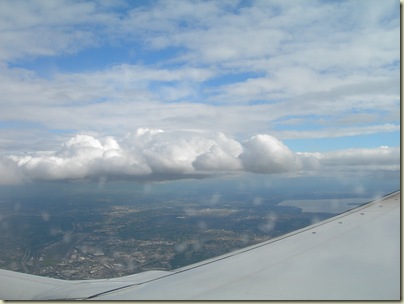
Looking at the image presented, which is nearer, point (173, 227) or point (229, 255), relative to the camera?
point (229, 255)

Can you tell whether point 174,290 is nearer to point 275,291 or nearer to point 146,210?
point 275,291

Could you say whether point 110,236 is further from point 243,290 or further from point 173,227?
point 243,290

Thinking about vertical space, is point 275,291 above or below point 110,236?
above

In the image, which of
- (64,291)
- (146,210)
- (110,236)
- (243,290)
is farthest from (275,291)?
(146,210)

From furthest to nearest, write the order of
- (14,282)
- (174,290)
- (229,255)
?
(229,255) → (14,282) → (174,290)

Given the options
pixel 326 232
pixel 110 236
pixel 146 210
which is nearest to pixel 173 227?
pixel 110 236

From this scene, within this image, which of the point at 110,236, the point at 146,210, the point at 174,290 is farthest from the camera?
the point at 146,210
